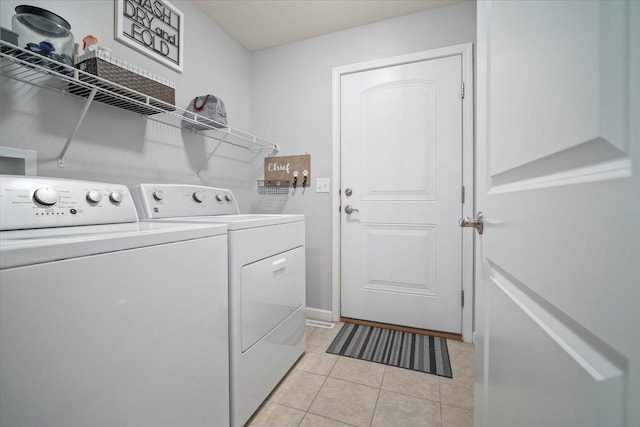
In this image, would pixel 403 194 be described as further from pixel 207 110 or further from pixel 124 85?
pixel 124 85

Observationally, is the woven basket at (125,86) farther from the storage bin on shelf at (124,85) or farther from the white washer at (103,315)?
the white washer at (103,315)

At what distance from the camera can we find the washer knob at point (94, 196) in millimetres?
1048

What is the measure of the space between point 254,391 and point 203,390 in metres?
0.36

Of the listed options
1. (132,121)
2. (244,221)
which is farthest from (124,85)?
(244,221)

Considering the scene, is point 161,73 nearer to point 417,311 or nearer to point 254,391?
point 254,391

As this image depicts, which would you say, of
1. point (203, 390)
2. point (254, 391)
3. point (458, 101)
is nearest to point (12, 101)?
point (203, 390)

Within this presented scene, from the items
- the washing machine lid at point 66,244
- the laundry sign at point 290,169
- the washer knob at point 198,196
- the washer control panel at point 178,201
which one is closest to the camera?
the washing machine lid at point 66,244

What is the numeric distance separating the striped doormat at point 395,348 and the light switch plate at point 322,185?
116 cm

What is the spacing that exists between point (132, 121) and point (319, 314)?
1.95m

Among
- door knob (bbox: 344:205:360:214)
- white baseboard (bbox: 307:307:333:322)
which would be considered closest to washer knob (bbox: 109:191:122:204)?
door knob (bbox: 344:205:360:214)

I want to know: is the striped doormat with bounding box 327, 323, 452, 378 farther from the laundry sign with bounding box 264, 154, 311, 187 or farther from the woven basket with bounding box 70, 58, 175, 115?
the woven basket with bounding box 70, 58, 175, 115

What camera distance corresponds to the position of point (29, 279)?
0.54 metres

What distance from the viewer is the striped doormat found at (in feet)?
5.64

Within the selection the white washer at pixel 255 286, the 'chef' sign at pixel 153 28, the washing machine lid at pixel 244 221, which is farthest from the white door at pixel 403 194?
the 'chef' sign at pixel 153 28
